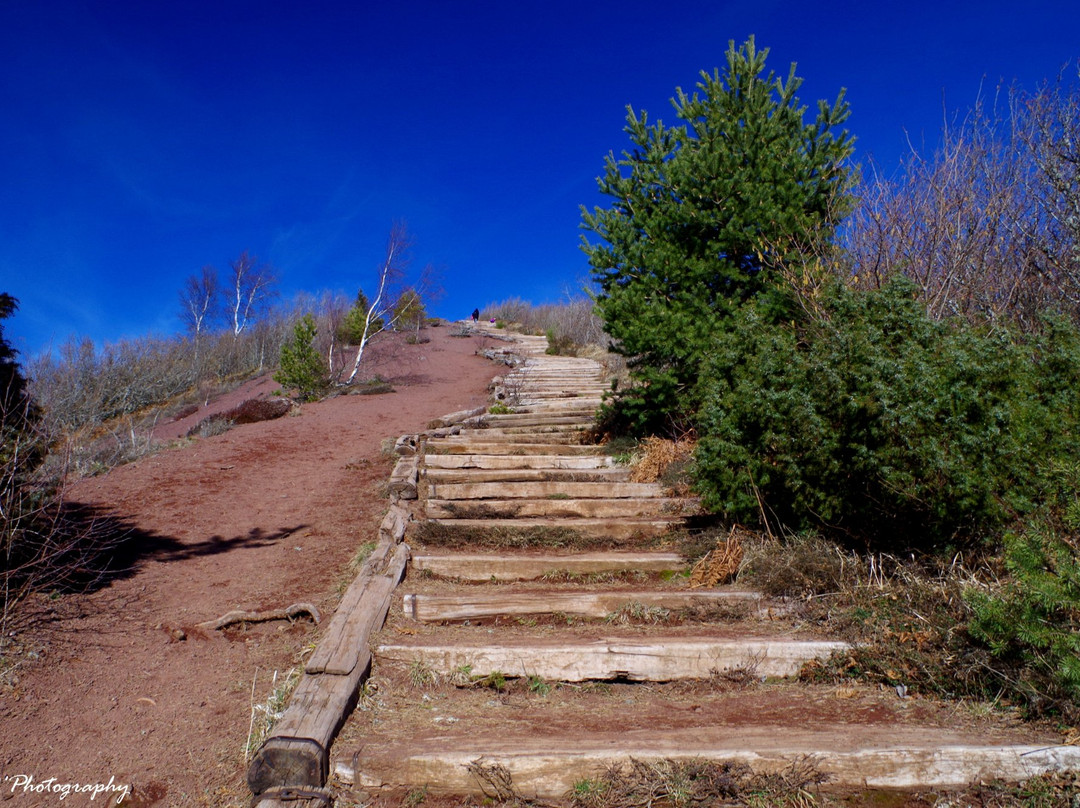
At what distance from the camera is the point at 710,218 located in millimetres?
6586

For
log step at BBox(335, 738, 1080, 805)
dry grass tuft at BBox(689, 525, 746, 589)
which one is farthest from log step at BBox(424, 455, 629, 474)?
log step at BBox(335, 738, 1080, 805)

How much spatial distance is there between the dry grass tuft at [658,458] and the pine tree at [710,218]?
38cm

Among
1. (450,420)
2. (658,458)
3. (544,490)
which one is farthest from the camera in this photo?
Result: (450,420)

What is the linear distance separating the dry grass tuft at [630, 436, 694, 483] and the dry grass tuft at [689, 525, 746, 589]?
1.66 metres

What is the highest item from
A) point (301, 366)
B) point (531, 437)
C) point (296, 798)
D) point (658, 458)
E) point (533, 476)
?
point (301, 366)

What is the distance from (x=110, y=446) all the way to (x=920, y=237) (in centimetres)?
1139

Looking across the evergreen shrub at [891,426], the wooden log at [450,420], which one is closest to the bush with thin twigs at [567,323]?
the wooden log at [450,420]

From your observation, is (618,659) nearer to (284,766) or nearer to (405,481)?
(284,766)

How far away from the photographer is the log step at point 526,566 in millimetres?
4883

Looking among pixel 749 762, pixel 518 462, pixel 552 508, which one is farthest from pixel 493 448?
pixel 749 762

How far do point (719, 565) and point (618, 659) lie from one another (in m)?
1.32

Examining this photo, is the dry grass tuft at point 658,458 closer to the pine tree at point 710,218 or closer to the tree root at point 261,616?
the pine tree at point 710,218

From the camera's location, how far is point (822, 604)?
400cm

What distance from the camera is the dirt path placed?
2.89 meters
